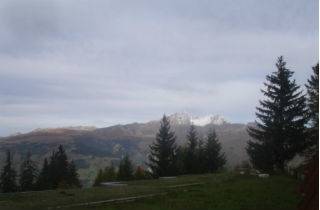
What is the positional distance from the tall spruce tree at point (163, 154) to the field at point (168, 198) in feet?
132

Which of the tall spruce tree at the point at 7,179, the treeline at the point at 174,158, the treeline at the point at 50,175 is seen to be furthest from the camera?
the tall spruce tree at the point at 7,179

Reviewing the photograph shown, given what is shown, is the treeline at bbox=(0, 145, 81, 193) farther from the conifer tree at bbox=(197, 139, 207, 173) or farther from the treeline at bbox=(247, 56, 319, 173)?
the treeline at bbox=(247, 56, 319, 173)

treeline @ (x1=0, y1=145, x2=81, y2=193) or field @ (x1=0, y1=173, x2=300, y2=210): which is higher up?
field @ (x1=0, y1=173, x2=300, y2=210)

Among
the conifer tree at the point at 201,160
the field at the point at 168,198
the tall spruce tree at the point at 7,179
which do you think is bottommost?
the tall spruce tree at the point at 7,179

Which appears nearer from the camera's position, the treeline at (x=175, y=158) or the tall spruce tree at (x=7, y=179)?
the treeline at (x=175, y=158)

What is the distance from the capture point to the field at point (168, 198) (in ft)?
61.8

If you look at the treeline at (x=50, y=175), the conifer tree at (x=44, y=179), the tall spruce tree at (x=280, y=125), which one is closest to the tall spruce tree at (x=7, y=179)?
the treeline at (x=50, y=175)

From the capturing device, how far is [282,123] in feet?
145

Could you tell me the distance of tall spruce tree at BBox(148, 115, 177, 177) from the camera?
6744 cm

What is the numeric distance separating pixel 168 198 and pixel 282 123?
81.7 feet

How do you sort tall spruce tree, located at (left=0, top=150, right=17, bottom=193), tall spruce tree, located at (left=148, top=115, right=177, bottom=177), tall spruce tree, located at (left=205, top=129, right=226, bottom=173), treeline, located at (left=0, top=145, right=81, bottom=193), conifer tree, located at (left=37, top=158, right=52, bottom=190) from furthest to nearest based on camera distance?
tall spruce tree, located at (left=0, top=150, right=17, bottom=193) → treeline, located at (left=0, top=145, right=81, bottom=193) → conifer tree, located at (left=37, top=158, right=52, bottom=190) → tall spruce tree, located at (left=205, top=129, right=226, bottom=173) → tall spruce tree, located at (left=148, top=115, right=177, bottom=177)

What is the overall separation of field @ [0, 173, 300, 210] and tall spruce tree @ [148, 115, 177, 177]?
4015cm

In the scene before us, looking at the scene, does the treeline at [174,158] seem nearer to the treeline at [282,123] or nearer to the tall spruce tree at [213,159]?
the tall spruce tree at [213,159]

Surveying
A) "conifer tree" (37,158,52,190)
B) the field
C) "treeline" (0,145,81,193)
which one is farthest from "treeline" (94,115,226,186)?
the field
